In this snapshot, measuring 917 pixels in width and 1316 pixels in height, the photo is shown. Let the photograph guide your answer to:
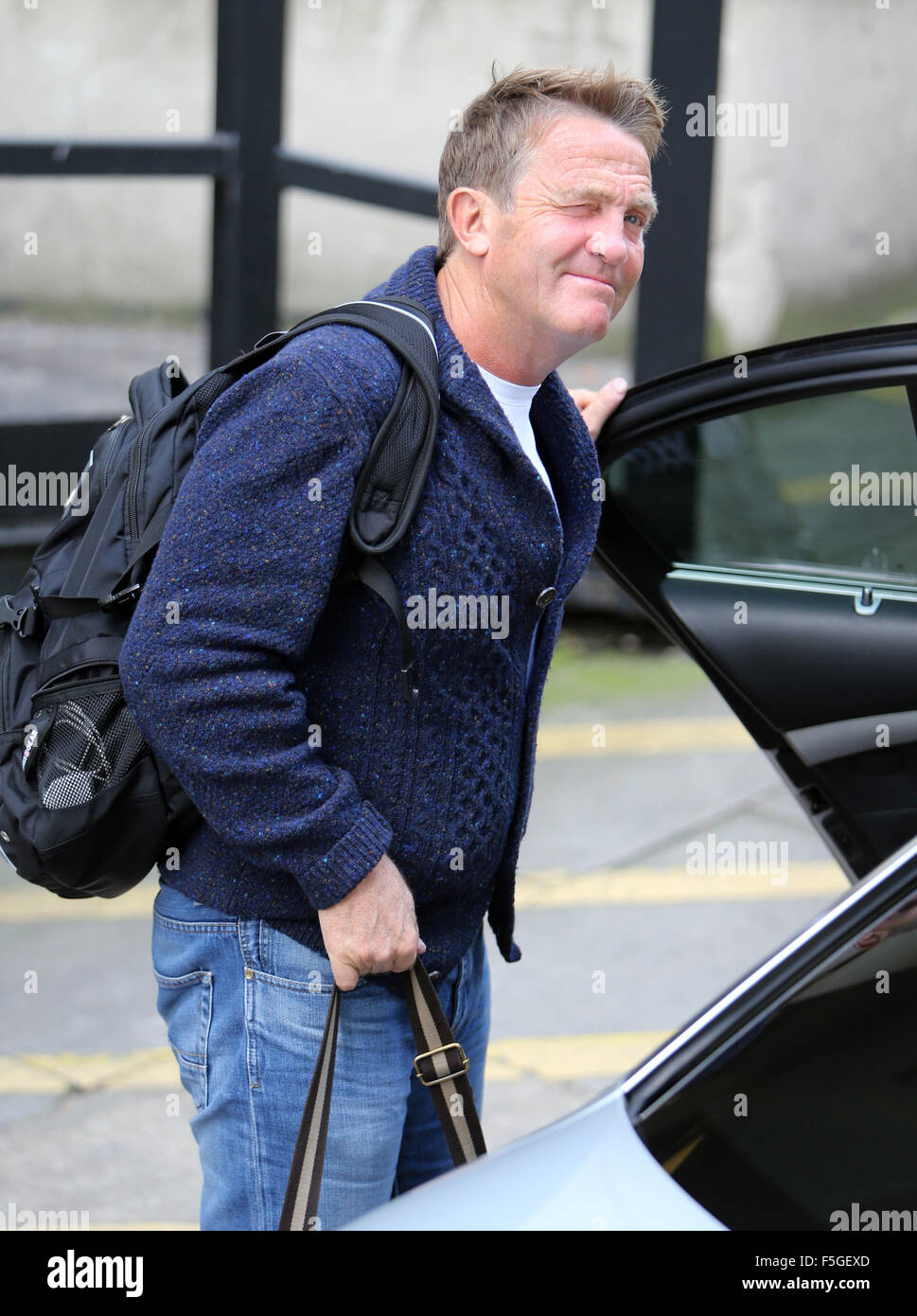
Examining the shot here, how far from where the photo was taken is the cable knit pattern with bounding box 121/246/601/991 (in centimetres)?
158

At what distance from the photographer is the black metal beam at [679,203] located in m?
5.42

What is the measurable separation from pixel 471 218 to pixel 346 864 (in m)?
0.73

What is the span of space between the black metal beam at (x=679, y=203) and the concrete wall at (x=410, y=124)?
2.11 m

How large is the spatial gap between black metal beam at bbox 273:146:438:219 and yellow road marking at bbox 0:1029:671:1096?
3.16 m

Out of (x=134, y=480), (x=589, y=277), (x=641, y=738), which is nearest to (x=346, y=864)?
(x=134, y=480)

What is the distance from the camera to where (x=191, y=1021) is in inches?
72.5

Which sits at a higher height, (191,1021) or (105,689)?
(105,689)

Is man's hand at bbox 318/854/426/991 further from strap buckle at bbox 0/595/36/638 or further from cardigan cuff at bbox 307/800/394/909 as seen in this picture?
strap buckle at bbox 0/595/36/638

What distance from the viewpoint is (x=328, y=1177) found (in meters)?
1.82

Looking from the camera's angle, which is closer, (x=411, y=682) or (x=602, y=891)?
(x=411, y=682)

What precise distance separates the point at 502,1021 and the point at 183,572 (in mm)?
2397

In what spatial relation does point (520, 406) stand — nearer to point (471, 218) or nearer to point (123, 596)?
point (471, 218)

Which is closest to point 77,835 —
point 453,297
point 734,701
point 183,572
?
point 183,572

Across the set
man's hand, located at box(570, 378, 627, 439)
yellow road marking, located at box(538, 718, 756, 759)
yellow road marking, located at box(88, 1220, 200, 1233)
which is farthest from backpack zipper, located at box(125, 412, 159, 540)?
yellow road marking, located at box(538, 718, 756, 759)
